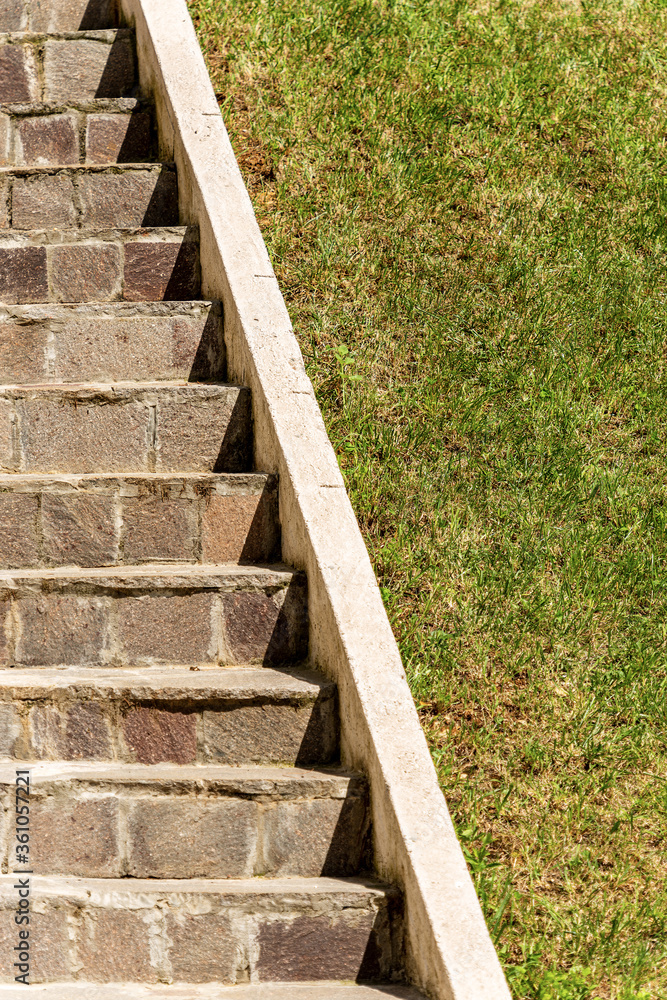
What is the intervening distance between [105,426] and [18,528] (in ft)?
1.49

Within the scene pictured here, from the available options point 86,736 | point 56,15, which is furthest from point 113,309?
point 56,15

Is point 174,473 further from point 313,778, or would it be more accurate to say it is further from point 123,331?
point 313,778

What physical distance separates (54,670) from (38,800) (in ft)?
1.60

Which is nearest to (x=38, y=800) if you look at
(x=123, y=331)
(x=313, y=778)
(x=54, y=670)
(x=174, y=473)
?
(x=54, y=670)

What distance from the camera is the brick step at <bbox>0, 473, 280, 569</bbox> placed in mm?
3068

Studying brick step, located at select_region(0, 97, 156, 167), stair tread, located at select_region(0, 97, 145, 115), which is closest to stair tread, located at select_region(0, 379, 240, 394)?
brick step, located at select_region(0, 97, 156, 167)

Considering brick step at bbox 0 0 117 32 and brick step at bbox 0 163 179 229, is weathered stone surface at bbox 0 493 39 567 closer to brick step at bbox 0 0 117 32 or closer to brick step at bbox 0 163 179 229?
brick step at bbox 0 163 179 229

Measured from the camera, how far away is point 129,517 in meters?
3.10

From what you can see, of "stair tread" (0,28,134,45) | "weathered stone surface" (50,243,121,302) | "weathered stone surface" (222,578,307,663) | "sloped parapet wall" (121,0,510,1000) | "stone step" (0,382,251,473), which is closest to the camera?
"sloped parapet wall" (121,0,510,1000)

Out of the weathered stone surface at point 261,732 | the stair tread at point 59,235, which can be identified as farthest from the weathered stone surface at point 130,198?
the weathered stone surface at point 261,732

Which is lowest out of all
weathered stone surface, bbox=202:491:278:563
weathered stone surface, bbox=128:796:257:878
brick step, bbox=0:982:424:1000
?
brick step, bbox=0:982:424:1000

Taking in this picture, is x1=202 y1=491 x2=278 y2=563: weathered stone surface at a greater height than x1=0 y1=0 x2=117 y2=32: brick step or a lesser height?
lesser

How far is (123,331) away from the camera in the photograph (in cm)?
352

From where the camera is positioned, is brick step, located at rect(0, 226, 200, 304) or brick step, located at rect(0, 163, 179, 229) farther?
brick step, located at rect(0, 163, 179, 229)
